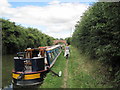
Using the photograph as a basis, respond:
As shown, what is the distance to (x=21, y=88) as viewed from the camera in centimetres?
770

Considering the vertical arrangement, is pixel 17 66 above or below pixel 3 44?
below

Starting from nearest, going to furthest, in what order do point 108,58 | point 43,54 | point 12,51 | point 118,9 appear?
1. point 118,9
2. point 108,58
3. point 43,54
4. point 12,51

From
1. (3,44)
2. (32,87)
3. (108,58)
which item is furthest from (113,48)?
(3,44)

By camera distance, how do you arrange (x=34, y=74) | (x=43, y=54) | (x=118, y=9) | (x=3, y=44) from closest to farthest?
(x=118, y=9), (x=34, y=74), (x=43, y=54), (x=3, y=44)

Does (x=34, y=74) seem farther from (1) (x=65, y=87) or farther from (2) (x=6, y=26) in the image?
(2) (x=6, y=26)

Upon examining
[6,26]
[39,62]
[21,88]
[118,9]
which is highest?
[6,26]

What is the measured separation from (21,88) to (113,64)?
17.0 feet

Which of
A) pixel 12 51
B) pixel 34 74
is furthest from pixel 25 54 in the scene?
Answer: pixel 12 51

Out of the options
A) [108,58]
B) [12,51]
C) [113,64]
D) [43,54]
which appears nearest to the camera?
[108,58]

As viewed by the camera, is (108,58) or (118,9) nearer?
(118,9)

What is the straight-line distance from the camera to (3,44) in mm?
25031

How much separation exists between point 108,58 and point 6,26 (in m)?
24.1

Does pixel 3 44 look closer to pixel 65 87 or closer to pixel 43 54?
pixel 43 54

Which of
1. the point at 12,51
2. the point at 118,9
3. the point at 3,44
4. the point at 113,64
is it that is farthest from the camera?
the point at 12,51
